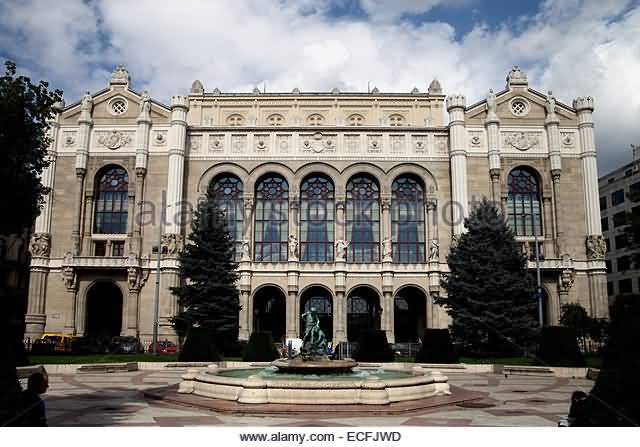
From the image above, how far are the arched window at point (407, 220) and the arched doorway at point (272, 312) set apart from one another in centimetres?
1205

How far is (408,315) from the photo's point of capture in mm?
52844

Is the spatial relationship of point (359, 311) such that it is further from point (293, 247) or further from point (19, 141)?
point (19, 141)

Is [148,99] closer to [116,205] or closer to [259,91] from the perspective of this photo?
[116,205]

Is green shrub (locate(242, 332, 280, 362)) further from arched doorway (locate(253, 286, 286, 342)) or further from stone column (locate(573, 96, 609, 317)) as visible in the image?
stone column (locate(573, 96, 609, 317))

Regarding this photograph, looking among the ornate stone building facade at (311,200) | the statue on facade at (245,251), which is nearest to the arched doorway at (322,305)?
the ornate stone building facade at (311,200)

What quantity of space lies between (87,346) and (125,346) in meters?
Answer: 3.48

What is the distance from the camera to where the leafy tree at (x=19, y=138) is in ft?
43.3

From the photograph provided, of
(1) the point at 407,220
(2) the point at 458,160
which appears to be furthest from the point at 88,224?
(2) the point at 458,160

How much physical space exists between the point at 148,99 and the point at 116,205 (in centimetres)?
1023

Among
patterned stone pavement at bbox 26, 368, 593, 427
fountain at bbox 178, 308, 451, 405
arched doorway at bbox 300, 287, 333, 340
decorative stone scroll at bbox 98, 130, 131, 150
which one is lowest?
patterned stone pavement at bbox 26, 368, 593, 427

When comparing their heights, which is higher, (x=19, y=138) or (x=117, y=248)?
(x=117, y=248)

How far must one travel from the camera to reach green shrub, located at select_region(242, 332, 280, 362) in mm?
30062

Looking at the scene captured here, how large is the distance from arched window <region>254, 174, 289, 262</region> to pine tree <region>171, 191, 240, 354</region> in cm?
1005

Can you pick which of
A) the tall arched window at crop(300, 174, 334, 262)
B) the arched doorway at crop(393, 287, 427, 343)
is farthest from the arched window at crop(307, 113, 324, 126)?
the arched doorway at crop(393, 287, 427, 343)
